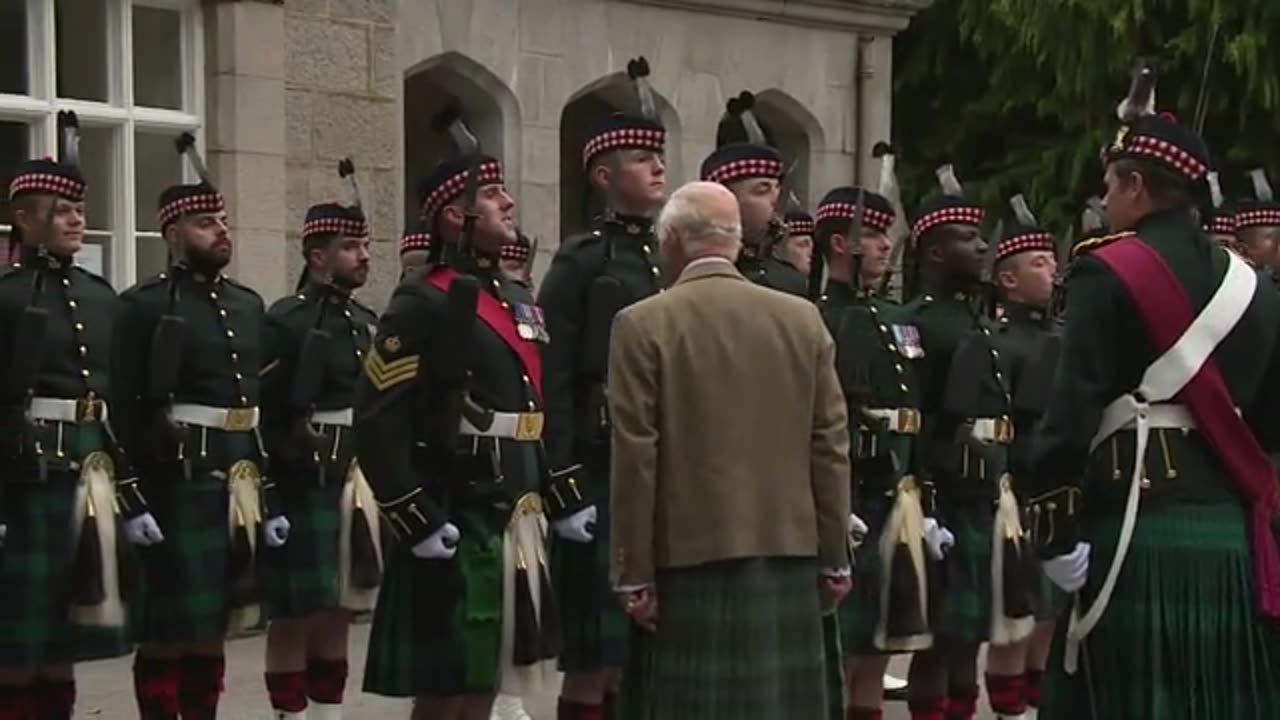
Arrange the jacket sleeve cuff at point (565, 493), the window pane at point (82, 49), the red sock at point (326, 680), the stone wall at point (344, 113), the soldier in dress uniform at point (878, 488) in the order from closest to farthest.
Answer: the jacket sleeve cuff at point (565, 493), the soldier in dress uniform at point (878, 488), the red sock at point (326, 680), the window pane at point (82, 49), the stone wall at point (344, 113)

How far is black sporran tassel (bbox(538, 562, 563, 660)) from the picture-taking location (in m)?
5.92

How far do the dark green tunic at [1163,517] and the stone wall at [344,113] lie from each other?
21.3 ft

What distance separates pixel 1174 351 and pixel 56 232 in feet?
12.5

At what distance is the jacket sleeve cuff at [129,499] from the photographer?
6.88m

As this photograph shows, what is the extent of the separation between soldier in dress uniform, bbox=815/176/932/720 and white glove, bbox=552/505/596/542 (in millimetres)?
1052

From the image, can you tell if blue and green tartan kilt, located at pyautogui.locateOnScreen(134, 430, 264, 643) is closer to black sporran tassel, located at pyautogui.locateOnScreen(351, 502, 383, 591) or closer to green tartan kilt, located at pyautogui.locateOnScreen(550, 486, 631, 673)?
black sporran tassel, located at pyautogui.locateOnScreen(351, 502, 383, 591)

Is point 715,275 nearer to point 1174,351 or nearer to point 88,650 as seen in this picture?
point 1174,351

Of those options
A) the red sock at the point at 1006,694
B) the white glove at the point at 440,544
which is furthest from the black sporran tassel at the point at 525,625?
the red sock at the point at 1006,694

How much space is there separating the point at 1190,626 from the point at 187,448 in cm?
363

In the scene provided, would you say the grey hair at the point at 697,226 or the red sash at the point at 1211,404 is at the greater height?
the grey hair at the point at 697,226

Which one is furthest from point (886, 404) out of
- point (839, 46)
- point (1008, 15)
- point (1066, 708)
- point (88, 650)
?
point (1008, 15)

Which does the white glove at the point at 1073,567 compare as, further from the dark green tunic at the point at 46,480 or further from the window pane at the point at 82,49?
the window pane at the point at 82,49

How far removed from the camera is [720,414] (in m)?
4.99

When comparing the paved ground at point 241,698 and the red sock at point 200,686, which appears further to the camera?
the paved ground at point 241,698
